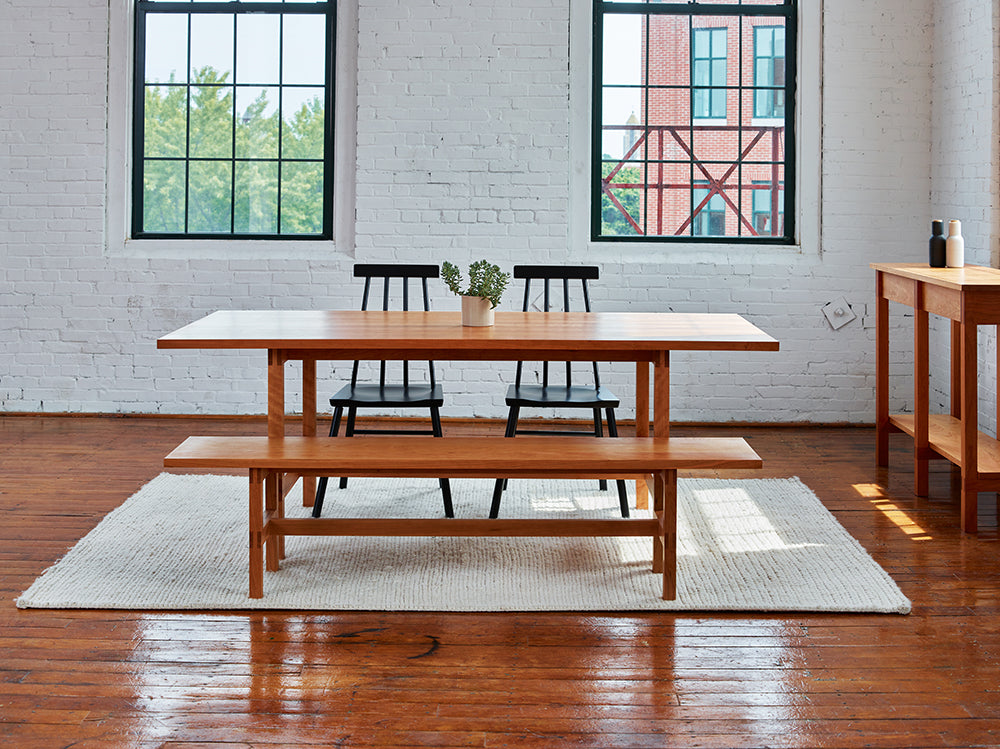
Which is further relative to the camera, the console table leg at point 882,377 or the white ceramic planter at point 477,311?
the console table leg at point 882,377

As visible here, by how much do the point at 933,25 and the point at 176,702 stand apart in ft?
17.5

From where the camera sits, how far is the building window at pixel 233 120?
6414 mm

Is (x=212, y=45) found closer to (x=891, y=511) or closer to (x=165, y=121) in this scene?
(x=165, y=121)

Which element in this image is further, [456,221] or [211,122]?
[211,122]

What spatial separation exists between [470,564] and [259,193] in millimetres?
3434

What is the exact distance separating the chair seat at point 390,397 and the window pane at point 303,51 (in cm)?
259

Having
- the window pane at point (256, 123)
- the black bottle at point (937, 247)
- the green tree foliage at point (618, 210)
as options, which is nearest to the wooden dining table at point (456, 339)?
the black bottle at point (937, 247)

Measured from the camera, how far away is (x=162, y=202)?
650 cm

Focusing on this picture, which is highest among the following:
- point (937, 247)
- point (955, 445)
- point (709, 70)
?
point (709, 70)

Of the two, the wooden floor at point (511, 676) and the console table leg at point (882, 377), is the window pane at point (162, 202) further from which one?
the console table leg at point (882, 377)

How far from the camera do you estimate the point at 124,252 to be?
640 centimetres

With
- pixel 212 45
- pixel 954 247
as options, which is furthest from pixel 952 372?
pixel 212 45

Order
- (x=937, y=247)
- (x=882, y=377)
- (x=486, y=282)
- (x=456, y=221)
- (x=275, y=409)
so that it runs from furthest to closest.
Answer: (x=456, y=221)
(x=882, y=377)
(x=937, y=247)
(x=486, y=282)
(x=275, y=409)

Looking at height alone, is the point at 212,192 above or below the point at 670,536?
above
